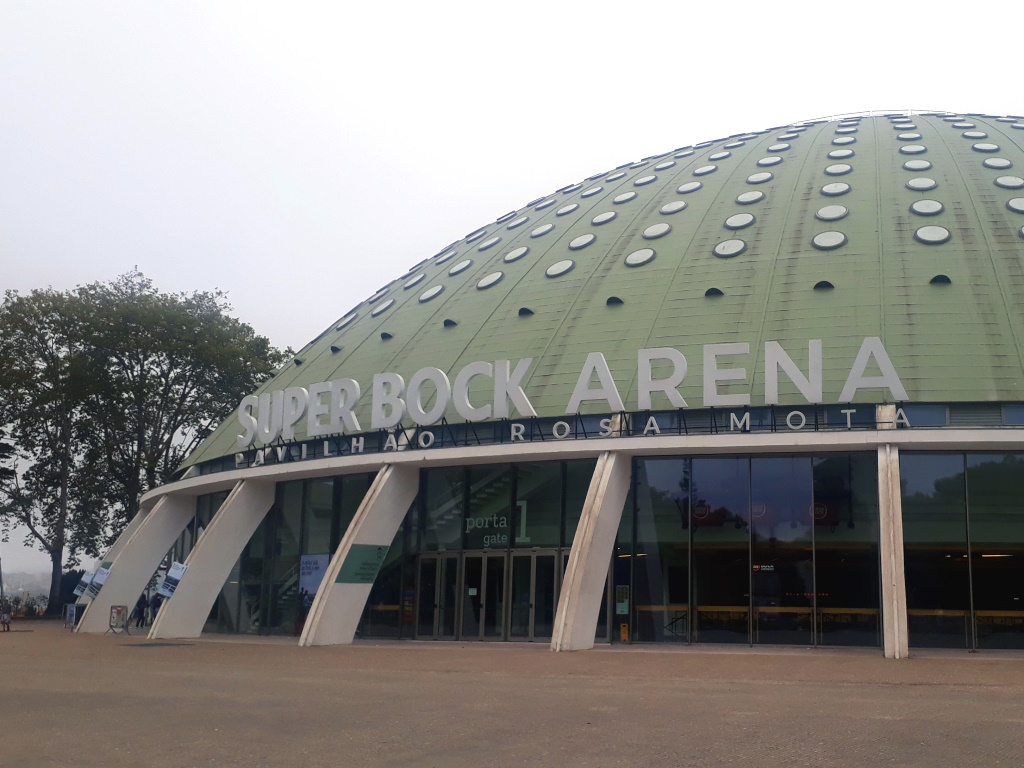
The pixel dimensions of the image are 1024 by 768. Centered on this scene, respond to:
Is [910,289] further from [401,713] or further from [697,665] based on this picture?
[401,713]

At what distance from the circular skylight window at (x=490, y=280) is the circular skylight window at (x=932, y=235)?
47.3ft

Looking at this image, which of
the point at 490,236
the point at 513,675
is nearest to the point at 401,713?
the point at 513,675

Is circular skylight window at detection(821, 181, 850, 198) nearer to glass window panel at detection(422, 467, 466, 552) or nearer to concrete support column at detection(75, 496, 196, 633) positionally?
glass window panel at detection(422, 467, 466, 552)

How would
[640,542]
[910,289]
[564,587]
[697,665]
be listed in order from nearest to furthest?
[697,665], [564,587], [640,542], [910,289]

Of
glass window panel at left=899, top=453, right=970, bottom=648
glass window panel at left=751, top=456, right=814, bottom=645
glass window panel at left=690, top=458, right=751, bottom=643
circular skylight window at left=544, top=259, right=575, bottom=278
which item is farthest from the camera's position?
circular skylight window at left=544, top=259, right=575, bottom=278

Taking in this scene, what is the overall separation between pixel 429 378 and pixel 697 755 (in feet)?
72.1

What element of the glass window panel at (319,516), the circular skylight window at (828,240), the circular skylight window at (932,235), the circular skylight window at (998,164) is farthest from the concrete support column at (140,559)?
the circular skylight window at (998,164)

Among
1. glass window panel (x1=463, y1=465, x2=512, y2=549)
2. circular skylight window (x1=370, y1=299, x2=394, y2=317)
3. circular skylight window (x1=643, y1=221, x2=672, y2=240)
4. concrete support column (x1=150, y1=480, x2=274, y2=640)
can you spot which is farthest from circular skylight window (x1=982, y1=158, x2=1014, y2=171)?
concrete support column (x1=150, y1=480, x2=274, y2=640)

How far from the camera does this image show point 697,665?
20922mm

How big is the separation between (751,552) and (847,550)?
239 centimetres

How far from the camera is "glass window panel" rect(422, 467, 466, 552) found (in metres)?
31.2

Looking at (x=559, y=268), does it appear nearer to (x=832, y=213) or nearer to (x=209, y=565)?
(x=832, y=213)

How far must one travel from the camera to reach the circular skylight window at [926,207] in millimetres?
33594

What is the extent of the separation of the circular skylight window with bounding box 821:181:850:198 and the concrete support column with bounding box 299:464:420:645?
56.4 feet
